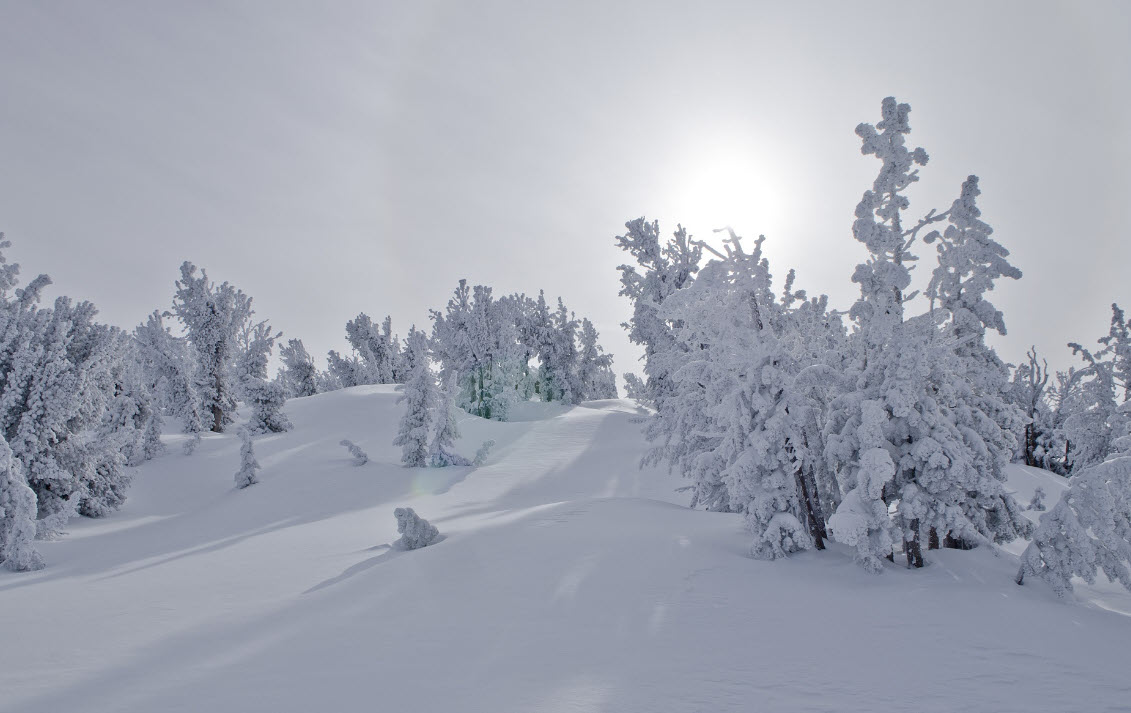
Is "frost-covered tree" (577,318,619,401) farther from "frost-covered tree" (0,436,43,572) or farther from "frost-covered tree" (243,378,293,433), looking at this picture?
"frost-covered tree" (0,436,43,572)

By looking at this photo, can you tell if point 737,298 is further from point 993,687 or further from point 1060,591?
point 993,687

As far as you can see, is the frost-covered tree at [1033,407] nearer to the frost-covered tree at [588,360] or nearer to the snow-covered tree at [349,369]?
the frost-covered tree at [588,360]

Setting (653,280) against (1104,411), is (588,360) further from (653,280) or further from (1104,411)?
(1104,411)

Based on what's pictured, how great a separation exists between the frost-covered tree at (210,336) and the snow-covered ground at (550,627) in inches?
877

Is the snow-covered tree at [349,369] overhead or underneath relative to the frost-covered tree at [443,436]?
overhead

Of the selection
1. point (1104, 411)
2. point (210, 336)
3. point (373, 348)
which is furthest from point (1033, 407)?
point (373, 348)

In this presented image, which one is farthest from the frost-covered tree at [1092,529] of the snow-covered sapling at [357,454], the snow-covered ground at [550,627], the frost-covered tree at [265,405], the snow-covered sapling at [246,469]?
the frost-covered tree at [265,405]

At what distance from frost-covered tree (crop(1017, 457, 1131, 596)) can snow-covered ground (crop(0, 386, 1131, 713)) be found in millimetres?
460

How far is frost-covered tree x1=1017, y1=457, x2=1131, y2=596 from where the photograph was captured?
7.80 m

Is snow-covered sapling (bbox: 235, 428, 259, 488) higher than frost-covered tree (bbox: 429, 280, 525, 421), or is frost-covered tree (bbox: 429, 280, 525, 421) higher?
frost-covered tree (bbox: 429, 280, 525, 421)

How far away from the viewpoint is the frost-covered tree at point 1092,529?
7.80 metres

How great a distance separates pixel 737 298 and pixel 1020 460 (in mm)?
25874

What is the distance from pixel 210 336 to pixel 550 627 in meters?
33.7

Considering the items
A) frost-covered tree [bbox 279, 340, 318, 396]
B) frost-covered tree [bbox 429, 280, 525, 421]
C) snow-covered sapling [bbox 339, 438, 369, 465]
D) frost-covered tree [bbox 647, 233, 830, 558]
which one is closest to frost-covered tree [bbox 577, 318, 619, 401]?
frost-covered tree [bbox 429, 280, 525, 421]
